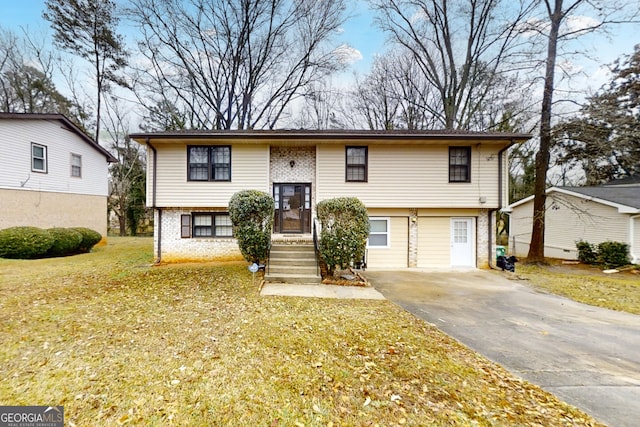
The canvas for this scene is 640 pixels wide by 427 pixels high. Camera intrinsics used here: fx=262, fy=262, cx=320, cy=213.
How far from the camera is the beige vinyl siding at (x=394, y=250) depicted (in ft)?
33.1

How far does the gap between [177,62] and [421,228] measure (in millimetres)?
20692

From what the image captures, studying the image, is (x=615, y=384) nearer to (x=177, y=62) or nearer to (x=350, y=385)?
(x=350, y=385)

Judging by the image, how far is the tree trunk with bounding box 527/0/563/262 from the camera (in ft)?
37.5

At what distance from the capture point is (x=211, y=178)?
981 centimetres

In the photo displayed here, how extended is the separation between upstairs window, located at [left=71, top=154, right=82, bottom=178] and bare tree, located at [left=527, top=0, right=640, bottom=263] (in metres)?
23.1

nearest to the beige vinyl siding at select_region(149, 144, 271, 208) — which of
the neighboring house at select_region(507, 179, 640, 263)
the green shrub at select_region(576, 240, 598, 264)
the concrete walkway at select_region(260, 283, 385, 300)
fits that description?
the concrete walkway at select_region(260, 283, 385, 300)

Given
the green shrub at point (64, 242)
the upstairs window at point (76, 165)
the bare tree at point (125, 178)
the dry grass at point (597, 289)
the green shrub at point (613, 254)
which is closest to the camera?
the dry grass at point (597, 289)

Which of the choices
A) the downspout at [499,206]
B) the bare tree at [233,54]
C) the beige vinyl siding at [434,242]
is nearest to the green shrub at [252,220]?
the beige vinyl siding at [434,242]

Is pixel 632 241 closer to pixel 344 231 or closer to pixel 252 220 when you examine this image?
pixel 344 231

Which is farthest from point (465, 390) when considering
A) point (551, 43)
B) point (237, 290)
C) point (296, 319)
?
point (551, 43)

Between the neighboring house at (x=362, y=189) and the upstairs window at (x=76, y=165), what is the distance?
8101 mm

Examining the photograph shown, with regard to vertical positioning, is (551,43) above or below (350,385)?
above

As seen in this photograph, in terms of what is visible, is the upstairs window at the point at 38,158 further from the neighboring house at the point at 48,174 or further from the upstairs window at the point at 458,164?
the upstairs window at the point at 458,164

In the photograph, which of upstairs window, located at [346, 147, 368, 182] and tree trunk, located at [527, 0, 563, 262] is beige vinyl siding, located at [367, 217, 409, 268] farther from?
tree trunk, located at [527, 0, 563, 262]
